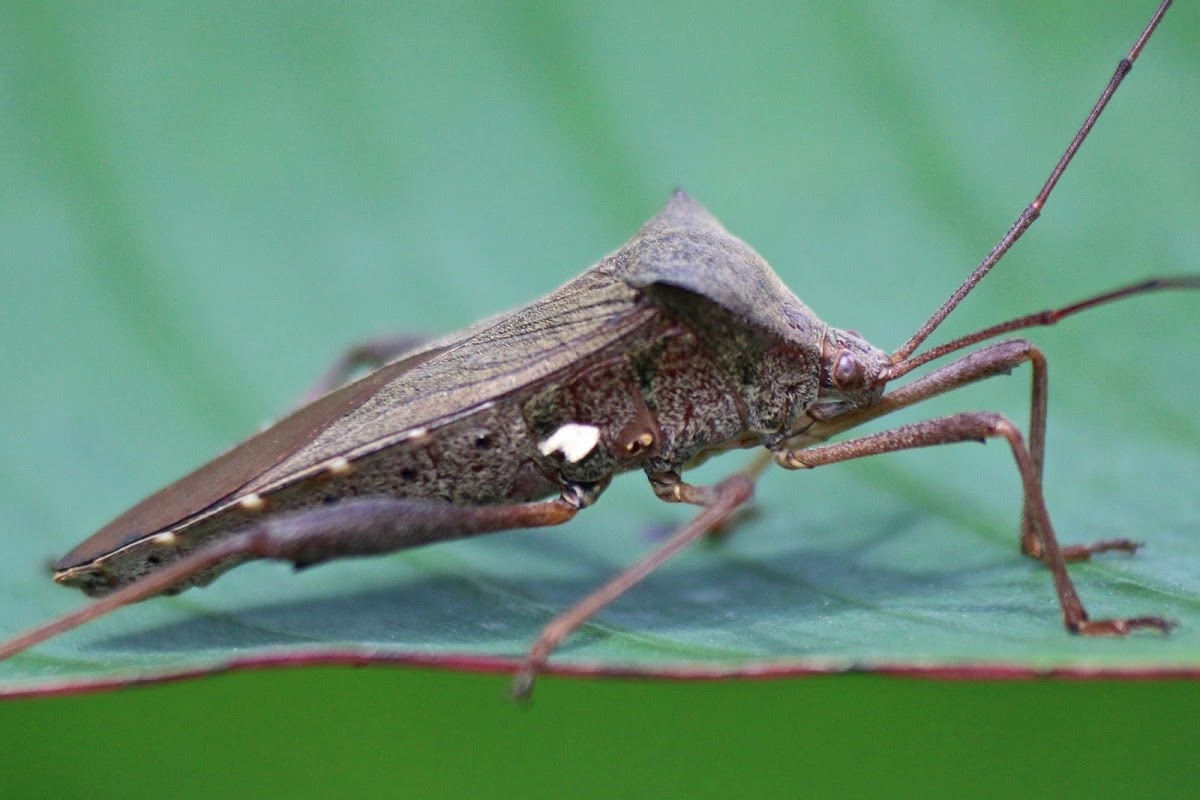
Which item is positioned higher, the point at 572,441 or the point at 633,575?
the point at 572,441

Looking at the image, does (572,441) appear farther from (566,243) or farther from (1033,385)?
(566,243)

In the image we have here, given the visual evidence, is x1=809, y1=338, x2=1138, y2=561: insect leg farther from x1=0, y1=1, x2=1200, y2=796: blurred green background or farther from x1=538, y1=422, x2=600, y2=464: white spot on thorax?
x1=538, y1=422, x2=600, y2=464: white spot on thorax

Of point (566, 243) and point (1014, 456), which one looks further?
point (566, 243)

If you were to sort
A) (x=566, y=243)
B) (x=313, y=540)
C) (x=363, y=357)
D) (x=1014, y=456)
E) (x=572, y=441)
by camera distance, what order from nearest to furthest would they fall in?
(x=313, y=540) < (x=1014, y=456) < (x=572, y=441) < (x=363, y=357) < (x=566, y=243)

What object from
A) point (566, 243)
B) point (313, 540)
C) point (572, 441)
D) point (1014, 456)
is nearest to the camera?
point (313, 540)

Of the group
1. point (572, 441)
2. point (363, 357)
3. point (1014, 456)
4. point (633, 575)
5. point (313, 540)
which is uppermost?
point (363, 357)

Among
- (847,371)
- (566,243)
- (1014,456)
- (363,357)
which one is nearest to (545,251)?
(566,243)

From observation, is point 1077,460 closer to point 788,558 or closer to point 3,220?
point 788,558
